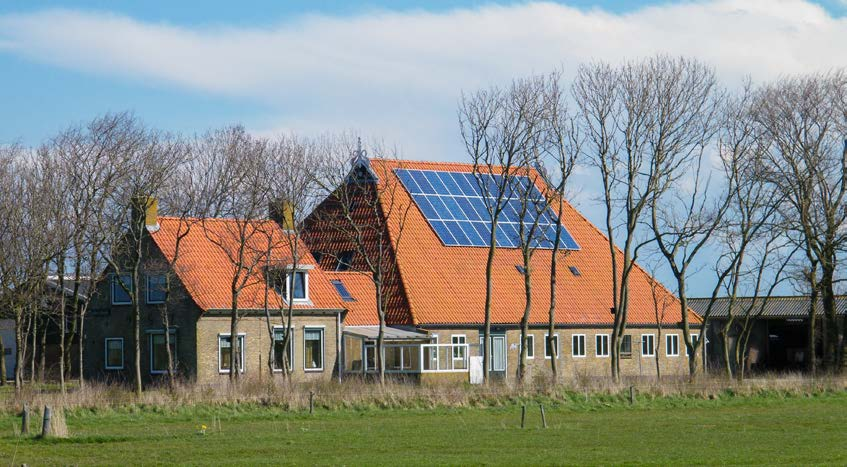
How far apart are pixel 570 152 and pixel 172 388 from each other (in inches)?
748

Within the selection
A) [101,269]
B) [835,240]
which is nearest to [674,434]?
[835,240]

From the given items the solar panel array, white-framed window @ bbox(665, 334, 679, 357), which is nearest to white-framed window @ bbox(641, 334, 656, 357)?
white-framed window @ bbox(665, 334, 679, 357)

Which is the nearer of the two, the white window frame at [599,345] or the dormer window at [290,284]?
the dormer window at [290,284]

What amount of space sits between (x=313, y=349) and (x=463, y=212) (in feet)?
44.8

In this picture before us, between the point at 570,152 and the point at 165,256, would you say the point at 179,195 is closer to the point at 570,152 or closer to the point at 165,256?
the point at 165,256

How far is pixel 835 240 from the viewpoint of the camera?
5256 cm

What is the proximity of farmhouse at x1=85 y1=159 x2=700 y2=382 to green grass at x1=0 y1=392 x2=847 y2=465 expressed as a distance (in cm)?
1114

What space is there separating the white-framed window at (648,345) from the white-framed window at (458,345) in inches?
430

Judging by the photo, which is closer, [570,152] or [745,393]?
[745,393]

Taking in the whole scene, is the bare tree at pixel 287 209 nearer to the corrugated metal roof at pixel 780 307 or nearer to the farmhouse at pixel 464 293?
the farmhouse at pixel 464 293

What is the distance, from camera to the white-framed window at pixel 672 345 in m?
63.3

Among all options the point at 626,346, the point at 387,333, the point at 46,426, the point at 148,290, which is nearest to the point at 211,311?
the point at 148,290

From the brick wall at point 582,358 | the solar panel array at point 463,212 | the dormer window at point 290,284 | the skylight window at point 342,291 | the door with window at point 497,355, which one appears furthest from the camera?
the solar panel array at point 463,212

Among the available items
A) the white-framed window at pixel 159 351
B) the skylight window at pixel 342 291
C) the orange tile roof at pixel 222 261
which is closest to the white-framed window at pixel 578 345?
the skylight window at pixel 342 291
